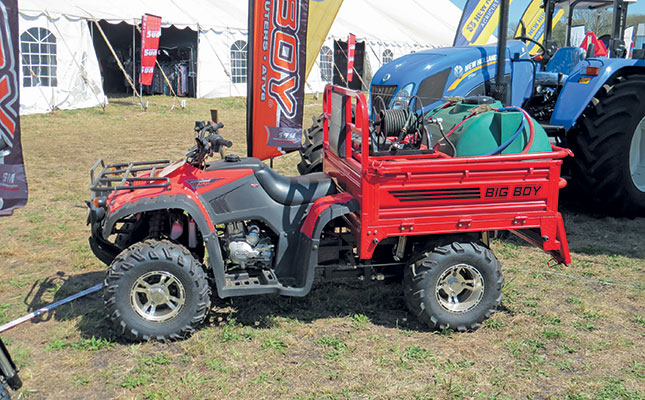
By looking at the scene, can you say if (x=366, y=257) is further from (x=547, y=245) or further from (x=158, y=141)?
(x=158, y=141)

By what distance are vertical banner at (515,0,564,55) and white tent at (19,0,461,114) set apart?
1264 centimetres

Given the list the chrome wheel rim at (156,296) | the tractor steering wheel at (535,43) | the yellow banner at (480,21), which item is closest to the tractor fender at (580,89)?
the tractor steering wheel at (535,43)

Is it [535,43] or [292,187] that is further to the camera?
[535,43]

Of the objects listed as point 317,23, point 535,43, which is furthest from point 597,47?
point 317,23

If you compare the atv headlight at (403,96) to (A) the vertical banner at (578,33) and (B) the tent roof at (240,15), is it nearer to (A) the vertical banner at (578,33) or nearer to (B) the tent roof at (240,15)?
(A) the vertical banner at (578,33)

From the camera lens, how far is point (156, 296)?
4.04m

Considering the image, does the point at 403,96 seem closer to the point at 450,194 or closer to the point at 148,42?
the point at 450,194

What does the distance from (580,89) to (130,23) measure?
49.0ft

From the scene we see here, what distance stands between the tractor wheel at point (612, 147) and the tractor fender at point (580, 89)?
20 cm

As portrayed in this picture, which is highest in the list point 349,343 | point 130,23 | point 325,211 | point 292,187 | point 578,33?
point 130,23

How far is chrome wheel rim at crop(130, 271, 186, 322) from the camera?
402 cm

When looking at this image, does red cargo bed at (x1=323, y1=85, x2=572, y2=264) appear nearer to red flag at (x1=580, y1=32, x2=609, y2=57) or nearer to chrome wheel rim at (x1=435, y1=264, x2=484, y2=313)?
chrome wheel rim at (x1=435, y1=264, x2=484, y2=313)

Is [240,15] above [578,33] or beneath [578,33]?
above

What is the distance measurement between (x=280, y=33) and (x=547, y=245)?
4.69m
